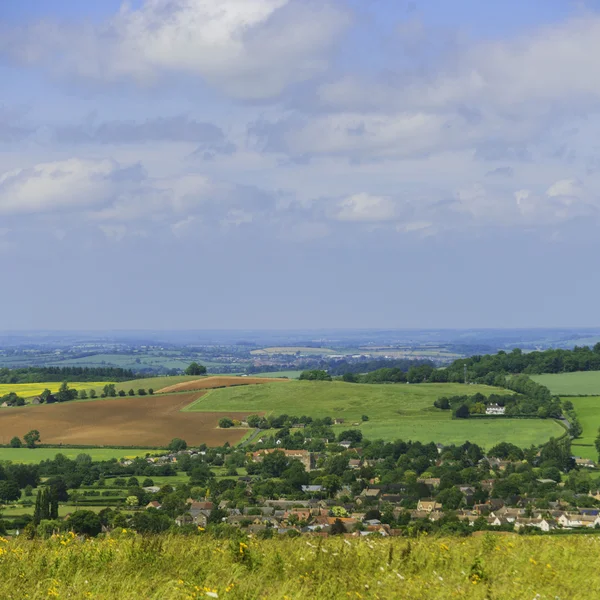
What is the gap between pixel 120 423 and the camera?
88.4 metres

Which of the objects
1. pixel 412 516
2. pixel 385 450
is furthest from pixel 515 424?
pixel 412 516

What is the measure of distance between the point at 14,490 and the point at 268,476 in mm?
18631

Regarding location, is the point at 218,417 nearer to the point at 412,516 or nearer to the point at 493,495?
the point at 493,495

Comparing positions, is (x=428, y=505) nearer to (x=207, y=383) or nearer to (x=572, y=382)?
(x=207, y=383)

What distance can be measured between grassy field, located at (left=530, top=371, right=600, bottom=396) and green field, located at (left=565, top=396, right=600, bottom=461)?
20.4 feet

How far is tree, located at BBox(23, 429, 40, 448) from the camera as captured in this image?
81100mm

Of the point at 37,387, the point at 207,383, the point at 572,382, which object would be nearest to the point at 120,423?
the point at 207,383

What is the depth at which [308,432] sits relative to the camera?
8531 centimetres

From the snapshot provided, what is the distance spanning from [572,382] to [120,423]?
6224 cm

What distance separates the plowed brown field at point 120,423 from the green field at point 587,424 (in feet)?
103

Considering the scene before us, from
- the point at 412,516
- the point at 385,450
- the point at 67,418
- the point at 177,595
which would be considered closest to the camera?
the point at 177,595

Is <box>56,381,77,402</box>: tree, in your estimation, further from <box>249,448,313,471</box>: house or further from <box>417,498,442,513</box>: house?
<box>417,498,442,513</box>: house

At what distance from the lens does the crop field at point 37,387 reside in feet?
393

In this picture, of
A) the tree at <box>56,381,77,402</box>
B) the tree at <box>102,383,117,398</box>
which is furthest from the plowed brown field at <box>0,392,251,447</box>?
the tree at <box>102,383,117,398</box>
